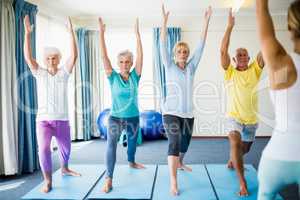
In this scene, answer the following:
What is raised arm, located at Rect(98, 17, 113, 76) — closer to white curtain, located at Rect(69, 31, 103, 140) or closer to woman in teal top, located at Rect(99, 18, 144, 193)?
woman in teal top, located at Rect(99, 18, 144, 193)

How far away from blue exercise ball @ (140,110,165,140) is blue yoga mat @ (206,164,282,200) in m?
2.48

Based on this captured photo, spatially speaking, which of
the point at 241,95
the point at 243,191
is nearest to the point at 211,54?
the point at 241,95

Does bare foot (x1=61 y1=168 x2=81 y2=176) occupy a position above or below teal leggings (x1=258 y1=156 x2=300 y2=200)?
below

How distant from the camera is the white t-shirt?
10.4 feet

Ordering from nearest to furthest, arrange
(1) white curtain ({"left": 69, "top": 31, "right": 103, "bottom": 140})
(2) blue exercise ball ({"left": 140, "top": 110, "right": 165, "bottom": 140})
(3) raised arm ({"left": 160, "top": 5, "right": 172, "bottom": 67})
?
(3) raised arm ({"left": 160, "top": 5, "right": 172, "bottom": 67}) → (2) blue exercise ball ({"left": 140, "top": 110, "right": 165, "bottom": 140}) → (1) white curtain ({"left": 69, "top": 31, "right": 103, "bottom": 140})

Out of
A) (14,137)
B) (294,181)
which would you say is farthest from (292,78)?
(14,137)

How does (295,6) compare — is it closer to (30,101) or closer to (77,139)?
(30,101)

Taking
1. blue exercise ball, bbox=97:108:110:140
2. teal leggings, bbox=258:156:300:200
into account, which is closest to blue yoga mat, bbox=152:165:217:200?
teal leggings, bbox=258:156:300:200

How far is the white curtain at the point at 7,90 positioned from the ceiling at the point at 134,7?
53.4 inches

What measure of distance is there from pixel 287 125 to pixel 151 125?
16.9 ft

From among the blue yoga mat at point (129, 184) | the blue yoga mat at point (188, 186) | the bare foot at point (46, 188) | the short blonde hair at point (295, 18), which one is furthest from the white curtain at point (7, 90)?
the short blonde hair at point (295, 18)

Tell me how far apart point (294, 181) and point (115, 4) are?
5.10 meters

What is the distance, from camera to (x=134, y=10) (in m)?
6.16

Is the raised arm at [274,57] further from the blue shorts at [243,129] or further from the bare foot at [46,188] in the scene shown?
the bare foot at [46,188]
